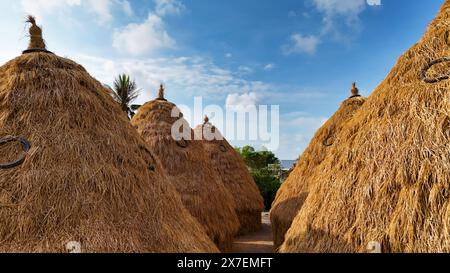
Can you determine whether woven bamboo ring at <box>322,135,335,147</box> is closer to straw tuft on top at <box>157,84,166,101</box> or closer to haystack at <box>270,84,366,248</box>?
haystack at <box>270,84,366,248</box>

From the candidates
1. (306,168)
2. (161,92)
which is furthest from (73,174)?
(306,168)

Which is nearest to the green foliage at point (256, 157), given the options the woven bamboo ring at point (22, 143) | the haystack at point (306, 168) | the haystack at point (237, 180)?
the haystack at point (237, 180)

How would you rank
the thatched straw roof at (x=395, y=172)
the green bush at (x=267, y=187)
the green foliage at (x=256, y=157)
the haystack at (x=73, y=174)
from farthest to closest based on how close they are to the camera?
the green foliage at (x=256, y=157) → the green bush at (x=267, y=187) → the haystack at (x=73, y=174) → the thatched straw roof at (x=395, y=172)

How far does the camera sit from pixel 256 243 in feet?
41.5

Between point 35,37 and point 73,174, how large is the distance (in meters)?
2.81

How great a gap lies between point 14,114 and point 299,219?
4.24 metres

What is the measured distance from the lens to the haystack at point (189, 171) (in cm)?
877

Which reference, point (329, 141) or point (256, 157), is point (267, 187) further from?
point (329, 141)

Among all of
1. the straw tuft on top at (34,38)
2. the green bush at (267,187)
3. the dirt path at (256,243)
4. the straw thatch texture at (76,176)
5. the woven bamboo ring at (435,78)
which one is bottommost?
the dirt path at (256,243)

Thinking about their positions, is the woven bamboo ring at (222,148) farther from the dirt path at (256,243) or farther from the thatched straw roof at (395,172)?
the thatched straw roof at (395,172)

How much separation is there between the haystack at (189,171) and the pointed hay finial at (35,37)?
4.25 m

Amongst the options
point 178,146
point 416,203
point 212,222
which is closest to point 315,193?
point 416,203

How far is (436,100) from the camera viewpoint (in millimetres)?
3338

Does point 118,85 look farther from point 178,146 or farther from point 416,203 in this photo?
point 416,203
